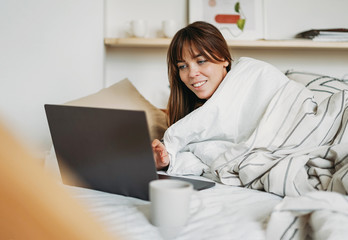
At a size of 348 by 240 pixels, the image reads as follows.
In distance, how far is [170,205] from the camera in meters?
0.61

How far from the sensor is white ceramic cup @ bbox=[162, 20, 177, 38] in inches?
77.4

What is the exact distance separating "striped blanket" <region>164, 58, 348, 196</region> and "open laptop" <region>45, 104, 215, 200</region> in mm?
375

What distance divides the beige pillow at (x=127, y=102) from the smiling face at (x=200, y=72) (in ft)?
0.84

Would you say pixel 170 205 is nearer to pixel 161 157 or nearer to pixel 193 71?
pixel 161 157

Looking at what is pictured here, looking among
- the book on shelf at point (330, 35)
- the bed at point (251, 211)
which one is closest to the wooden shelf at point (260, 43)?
the book on shelf at point (330, 35)

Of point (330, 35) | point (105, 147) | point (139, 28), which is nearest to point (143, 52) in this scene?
point (139, 28)

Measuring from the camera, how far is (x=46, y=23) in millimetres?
1601

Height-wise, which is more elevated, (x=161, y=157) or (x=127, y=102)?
(x=127, y=102)

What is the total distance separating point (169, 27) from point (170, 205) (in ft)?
4.92

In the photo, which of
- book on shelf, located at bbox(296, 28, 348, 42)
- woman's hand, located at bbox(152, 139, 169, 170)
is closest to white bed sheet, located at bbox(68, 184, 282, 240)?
woman's hand, located at bbox(152, 139, 169, 170)

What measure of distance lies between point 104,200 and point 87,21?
50.5 inches

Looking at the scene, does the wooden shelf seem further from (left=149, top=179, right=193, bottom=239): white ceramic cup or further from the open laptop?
(left=149, top=179, right=193, bottom=239): white ceramic cup

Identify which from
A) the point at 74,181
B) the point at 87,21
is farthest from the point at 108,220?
the point at 87,21

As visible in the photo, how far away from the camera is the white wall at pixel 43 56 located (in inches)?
56.2
